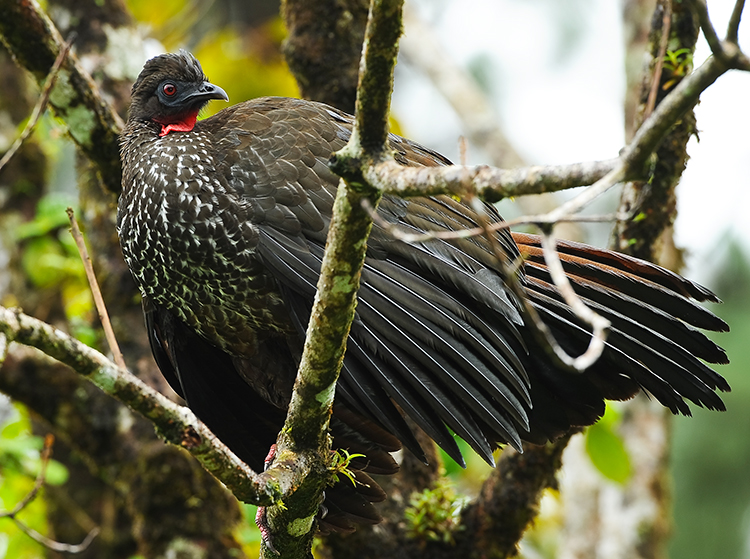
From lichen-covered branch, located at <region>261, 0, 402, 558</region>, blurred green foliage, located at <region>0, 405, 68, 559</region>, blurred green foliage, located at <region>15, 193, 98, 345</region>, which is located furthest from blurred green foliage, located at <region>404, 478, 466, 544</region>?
blurred green foliage, located at <region>15, 193, 98, 345</region>

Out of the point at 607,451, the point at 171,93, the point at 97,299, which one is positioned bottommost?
the point at 97,299

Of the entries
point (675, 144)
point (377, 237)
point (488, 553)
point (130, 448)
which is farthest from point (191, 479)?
point (675, 144)

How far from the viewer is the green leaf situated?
12.7ft

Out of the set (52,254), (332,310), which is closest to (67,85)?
(52,254)

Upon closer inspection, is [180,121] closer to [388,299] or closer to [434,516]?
[388,299]

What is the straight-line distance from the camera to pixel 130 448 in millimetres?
4117

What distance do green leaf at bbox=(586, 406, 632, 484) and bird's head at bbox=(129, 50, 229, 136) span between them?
7.67 feet

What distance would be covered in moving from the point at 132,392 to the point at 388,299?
1.05 m

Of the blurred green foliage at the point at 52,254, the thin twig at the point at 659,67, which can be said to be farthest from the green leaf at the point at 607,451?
the blurred green foliage at the point at 52,254

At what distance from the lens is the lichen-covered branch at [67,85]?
334cm

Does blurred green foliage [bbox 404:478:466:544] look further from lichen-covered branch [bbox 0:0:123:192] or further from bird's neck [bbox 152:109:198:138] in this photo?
lichen-covered branch [bbox 0:0:123:192]

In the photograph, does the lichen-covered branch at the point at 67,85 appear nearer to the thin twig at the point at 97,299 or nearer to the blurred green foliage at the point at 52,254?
the blurred green foliage at the point at 52,254

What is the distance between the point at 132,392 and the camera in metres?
1.89

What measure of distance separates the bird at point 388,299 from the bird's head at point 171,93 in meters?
0.14
